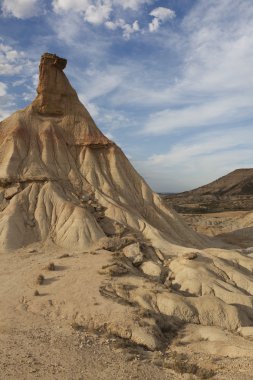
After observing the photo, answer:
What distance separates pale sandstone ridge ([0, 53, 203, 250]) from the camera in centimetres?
2975

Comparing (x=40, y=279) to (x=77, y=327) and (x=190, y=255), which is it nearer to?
(x=77, y=327)

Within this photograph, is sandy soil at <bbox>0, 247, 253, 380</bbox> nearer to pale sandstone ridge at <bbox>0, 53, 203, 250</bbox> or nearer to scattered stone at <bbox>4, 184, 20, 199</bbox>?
pale sandstone ridge at <bbox>0, 53, 203, 250</bbox>

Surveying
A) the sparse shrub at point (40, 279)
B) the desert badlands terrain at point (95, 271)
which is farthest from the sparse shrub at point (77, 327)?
the sparse shrub at point (40, 279)

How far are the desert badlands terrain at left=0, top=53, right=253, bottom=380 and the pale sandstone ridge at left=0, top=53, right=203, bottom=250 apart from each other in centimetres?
10

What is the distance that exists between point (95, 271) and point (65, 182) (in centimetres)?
1328

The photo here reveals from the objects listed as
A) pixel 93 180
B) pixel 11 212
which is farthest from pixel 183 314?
pixel 93 180

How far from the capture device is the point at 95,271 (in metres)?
23.1

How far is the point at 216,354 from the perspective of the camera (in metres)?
16.0

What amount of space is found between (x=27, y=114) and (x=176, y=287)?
22.5 metres

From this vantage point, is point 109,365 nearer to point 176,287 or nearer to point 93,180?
point 176,287

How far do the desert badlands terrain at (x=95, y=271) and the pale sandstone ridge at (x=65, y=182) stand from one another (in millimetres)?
99

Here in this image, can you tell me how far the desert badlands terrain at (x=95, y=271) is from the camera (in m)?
14.8

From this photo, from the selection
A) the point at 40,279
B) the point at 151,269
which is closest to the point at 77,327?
the point at 40,279

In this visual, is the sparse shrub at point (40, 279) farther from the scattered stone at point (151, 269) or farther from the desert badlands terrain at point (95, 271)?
the scattered stone at point (151, 269)
